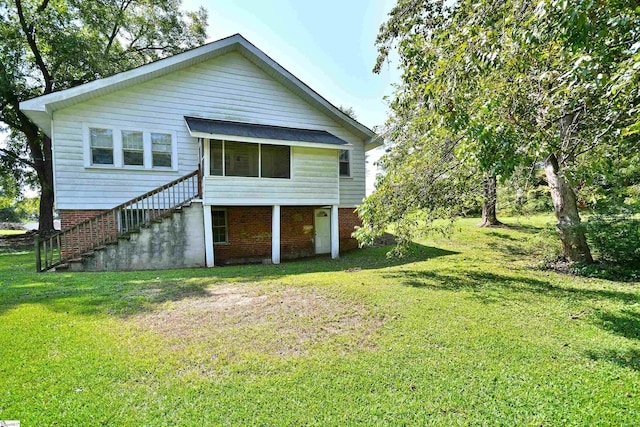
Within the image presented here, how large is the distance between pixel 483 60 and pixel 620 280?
741 cm

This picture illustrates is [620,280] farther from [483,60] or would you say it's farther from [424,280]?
[483,60]

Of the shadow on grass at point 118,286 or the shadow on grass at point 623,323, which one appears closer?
the shadow on grass at point 623,323

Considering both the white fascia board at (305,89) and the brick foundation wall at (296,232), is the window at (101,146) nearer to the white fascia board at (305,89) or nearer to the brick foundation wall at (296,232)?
the white fascia board at (305,89)

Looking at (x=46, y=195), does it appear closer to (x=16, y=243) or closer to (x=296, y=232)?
(x=16, y=243)

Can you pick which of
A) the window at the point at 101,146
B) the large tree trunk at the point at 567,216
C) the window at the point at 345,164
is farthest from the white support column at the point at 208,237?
the large tree trunk at the point at 567,216

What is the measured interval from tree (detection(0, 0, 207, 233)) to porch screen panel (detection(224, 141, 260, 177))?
34.5ft

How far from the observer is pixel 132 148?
10133 millimetres

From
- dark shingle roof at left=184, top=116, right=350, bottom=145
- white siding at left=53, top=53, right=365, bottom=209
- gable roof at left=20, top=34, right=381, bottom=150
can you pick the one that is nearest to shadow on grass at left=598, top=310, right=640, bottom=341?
white siding at left=53, top=53, right=365, bottom=209

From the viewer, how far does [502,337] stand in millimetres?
4254

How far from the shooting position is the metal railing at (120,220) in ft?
28.3

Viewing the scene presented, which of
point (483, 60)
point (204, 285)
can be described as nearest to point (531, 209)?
point (483, 60)

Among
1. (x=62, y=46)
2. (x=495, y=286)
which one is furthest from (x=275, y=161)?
(x=62, y=46)

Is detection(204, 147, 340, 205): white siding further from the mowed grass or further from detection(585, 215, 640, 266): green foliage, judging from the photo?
detection(585, 215, 640, 266): green foliage

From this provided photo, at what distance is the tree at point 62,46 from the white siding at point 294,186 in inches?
455
